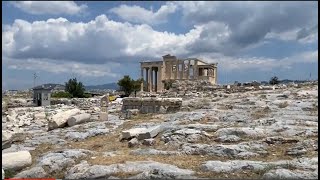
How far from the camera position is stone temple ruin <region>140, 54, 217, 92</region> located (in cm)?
6962

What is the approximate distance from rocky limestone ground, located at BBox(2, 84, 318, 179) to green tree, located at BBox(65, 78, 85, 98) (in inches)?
1505

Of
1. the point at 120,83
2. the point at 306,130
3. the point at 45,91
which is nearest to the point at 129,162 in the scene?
the point at 306,130

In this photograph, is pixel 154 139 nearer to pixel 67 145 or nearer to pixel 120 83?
pixel 67 145

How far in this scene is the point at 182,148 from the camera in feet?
44.2

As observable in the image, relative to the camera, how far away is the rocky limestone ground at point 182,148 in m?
10.6

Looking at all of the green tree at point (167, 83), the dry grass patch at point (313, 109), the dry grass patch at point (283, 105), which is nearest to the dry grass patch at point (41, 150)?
the dry grass patch at point (313, 109)

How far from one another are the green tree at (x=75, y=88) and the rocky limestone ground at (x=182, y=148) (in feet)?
125

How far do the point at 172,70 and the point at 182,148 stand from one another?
58403mm

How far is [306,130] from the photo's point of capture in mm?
15117

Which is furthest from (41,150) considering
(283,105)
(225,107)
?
(283,105)

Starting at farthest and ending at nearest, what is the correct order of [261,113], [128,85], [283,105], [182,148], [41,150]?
[128,85]
[283,105]
[261,113]
[41,150]
[182,148]

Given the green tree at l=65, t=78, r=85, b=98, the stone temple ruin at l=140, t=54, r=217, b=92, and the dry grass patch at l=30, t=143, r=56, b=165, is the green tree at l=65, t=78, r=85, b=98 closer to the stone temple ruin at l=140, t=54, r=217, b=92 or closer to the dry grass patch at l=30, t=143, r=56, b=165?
the stone temple ruin at l=140, t=54, r=217, b=92

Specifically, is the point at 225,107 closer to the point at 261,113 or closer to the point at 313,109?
the point at 261,113

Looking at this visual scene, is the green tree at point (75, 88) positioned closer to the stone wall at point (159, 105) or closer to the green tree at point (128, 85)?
the green tree at point (128, 85)
